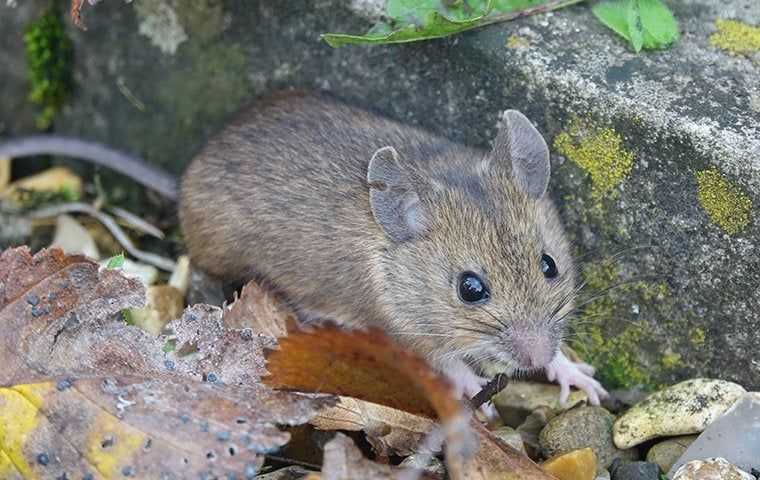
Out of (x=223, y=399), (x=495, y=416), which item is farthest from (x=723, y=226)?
(x=223, y=399)

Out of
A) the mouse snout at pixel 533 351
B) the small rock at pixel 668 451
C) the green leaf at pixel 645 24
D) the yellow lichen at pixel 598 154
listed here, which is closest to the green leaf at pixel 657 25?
the green leaf at pixel 645 24

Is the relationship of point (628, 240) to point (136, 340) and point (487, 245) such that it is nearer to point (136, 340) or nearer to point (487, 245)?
point (487, 245)

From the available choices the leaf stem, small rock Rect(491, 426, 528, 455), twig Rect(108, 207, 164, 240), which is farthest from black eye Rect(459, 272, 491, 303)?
twig Rect(108, 207, 164, 240)

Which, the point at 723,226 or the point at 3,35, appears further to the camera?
the point at 3,35

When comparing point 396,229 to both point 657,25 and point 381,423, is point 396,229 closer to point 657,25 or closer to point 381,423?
point 381,423

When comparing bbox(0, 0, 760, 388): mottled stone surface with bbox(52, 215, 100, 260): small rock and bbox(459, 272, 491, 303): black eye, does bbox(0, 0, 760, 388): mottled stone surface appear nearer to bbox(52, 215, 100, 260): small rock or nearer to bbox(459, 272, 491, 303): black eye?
bbox(459, 272, 491, 303): black eye

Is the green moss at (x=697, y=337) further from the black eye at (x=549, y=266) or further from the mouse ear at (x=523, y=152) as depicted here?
the mouse ear at (x=523, y=152)

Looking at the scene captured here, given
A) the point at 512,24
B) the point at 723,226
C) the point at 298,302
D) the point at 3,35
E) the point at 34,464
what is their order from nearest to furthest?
1. the point at 34,464
2. the point at 723,226
3. the point at 512,24
4. the point at 298,302
5. the point at 3,35
